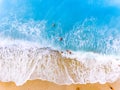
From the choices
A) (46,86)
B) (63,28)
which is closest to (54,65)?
(46,86)

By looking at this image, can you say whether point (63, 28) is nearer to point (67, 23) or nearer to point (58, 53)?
point (67, 23)

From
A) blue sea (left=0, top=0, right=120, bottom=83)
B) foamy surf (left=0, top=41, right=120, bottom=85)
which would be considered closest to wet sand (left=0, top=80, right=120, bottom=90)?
foamy surf (left=0, top=41, right=120, bottom=85)

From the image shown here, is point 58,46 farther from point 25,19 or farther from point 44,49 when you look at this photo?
point 25,19

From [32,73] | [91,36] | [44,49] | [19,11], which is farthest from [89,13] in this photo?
[32,73]

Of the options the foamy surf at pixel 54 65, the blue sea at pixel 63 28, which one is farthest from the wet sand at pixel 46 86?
the blue sea at pixel 63 28

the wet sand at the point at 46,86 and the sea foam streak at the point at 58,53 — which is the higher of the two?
the sea foam streak at the point at 58,53

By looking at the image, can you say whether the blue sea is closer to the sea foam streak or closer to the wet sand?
the sea foam streak

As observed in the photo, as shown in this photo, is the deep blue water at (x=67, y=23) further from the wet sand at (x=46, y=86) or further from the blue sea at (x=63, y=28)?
the wet sand at (x=46, y=86)

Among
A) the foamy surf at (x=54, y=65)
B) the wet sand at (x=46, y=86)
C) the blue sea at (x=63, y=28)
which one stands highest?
the blue sea at (x=63, y=28)
